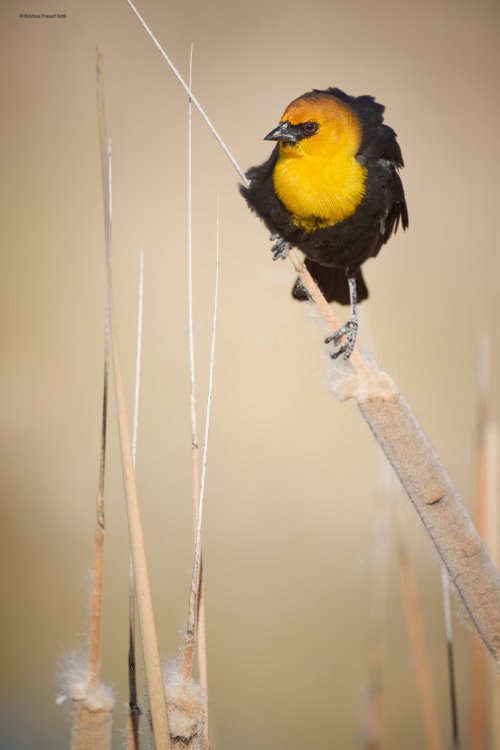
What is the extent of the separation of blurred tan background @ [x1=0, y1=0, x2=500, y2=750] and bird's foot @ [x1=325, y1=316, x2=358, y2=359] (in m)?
0.50

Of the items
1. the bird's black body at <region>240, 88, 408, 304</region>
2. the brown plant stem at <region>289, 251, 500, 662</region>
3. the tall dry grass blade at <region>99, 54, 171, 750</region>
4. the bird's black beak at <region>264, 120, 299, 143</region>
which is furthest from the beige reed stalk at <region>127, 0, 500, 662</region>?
the bird's black body at <region>240, 88, 408, 304</region>

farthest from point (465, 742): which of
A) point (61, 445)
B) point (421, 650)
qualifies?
point (61, 445)

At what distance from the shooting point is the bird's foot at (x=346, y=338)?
0.83 metres

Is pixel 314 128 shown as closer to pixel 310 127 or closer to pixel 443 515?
pixel 310 127

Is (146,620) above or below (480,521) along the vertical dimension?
below

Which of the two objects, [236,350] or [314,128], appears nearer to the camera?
[314,128]

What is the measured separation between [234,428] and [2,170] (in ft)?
2.83

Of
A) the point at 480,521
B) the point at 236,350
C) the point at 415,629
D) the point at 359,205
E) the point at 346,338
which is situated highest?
the point at 236,350

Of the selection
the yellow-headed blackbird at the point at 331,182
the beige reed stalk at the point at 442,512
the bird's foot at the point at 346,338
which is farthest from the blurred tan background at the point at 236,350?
the beige reed stalk at the point at 442,512

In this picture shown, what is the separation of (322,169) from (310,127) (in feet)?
0.21

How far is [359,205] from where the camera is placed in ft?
3.66

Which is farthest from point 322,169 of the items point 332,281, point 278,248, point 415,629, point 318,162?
point 415,629

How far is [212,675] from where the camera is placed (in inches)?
70.2

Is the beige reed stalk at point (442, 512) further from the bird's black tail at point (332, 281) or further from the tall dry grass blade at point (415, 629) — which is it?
the bird's black tail at point (332, 281)
